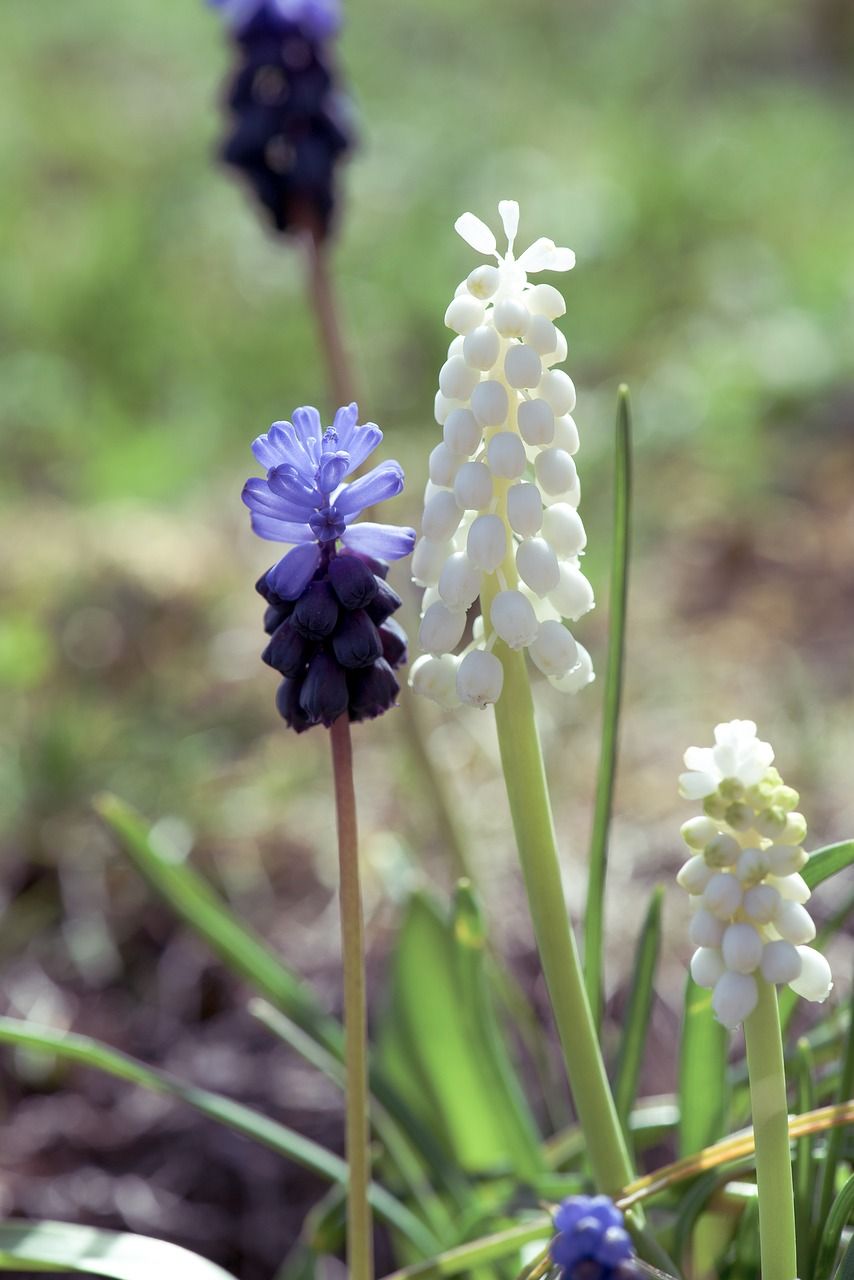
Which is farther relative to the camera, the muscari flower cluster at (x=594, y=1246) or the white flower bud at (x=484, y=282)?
the white flower bud at (x=484, y=282)

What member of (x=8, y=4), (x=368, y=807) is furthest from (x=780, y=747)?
(x=8, y=4)

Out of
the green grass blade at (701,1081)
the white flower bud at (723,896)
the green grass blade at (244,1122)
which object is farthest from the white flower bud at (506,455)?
the green grass blade at (244,1122)

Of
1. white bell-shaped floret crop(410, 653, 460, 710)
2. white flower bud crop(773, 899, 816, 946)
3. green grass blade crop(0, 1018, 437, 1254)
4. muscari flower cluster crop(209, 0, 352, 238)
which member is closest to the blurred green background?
muscari flower cluster crop(209, 0, 352, 238)

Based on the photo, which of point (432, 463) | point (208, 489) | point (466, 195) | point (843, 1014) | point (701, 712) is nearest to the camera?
point (432, 463)

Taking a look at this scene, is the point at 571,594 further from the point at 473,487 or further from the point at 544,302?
the point at 544,302

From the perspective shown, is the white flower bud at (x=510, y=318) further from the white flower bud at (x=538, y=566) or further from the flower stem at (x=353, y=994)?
the flower stem at (x=353, y=994)

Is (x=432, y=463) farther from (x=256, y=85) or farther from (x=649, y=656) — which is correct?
(x=649, y=656)

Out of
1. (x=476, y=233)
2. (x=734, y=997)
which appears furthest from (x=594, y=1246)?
(x=476, y=233)

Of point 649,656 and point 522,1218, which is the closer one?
point 522,1218
